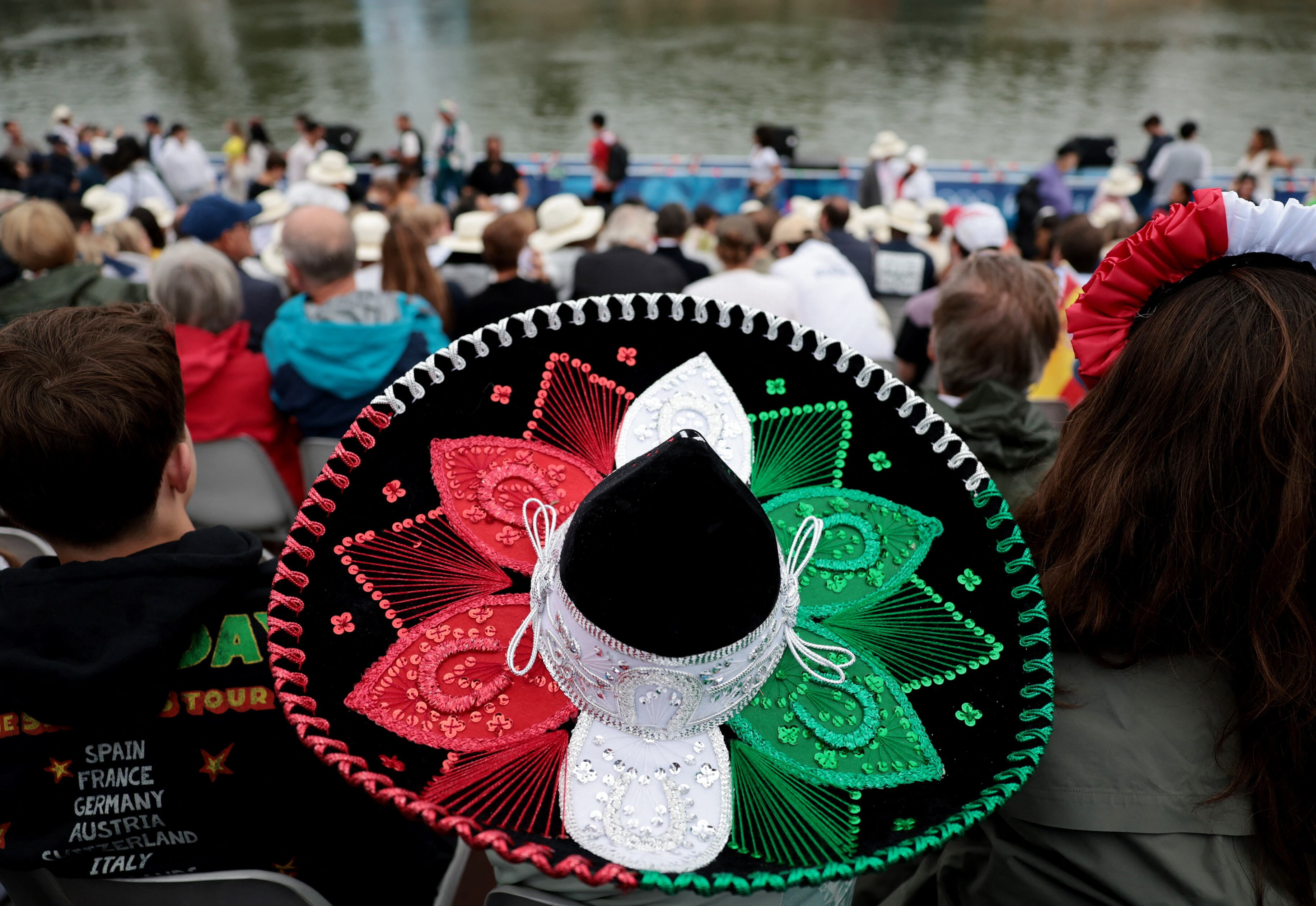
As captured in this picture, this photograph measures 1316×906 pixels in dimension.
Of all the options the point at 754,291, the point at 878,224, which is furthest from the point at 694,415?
the point at 878,224

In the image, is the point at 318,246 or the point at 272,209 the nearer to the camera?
the point at 318,246

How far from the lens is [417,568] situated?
1092 millimetres

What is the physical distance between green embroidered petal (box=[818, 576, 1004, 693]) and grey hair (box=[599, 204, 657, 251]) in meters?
3.31

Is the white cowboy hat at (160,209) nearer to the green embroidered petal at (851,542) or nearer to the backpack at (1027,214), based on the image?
the backpack at (1027,214)

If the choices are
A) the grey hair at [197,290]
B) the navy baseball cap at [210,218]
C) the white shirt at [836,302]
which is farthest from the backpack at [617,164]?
the grey hair at [197,290]

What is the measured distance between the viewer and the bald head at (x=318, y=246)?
2.86 m

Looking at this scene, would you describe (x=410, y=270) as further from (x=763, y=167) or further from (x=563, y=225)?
(x=763, y=167)

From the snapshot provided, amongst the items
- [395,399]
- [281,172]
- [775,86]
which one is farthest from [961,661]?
[775,86]

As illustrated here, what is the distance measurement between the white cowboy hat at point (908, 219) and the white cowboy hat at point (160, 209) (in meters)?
5.54

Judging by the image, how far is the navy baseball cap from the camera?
4.09 meters

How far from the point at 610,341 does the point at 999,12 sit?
26.9m

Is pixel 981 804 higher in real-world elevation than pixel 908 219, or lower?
higher

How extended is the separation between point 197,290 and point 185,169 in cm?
886

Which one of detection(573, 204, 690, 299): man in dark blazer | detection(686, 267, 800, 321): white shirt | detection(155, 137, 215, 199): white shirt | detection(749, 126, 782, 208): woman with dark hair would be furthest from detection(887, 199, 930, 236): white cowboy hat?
detection(155, 137, 215, 199): white shirt
